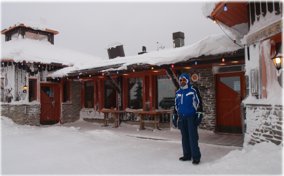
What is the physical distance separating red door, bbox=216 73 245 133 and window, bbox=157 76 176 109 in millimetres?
1997

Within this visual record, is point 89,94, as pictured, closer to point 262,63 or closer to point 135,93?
point 135,93

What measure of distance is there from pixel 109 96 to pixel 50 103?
332cm

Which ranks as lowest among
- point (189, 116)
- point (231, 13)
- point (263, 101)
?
point (189, 116)

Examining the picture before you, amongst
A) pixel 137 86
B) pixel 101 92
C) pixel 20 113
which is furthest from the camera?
pixel 101 92

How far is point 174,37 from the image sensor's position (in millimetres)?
14875

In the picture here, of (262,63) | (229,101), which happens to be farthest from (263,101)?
(229,101)

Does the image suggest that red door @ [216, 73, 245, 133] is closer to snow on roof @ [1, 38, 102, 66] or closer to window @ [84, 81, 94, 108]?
window @ [84, 81, 94, 108]

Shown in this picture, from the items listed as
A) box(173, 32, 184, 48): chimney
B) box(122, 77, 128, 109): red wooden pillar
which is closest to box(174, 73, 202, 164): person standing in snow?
box(122, 77, 128, 109): red wooden pillar

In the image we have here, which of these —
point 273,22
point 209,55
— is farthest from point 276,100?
point 209,55

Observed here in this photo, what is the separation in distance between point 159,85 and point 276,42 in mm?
6728

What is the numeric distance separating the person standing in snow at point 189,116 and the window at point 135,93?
6.56 m

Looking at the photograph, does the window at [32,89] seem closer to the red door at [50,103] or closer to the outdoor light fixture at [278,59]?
the red door at [50,103]

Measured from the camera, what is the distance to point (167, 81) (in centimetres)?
1172

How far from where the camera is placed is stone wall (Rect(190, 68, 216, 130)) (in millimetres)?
10133
